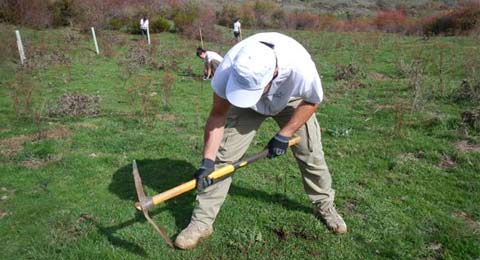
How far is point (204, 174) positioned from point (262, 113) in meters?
0.66

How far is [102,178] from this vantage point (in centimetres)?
433

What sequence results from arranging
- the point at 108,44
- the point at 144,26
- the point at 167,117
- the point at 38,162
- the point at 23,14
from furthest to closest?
the point at 144,26, the point at 23,14, the point at 108,44, the point at 167,117, the point at 38,162

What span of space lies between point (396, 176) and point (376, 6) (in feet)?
144

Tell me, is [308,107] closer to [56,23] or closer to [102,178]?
[102,178]

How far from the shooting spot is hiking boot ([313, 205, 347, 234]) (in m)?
3.25

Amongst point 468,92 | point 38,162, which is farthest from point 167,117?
point 468,92

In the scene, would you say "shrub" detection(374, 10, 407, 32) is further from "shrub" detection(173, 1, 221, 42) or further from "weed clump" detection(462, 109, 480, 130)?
"weed clump" detection(462, 109, 480, 130)

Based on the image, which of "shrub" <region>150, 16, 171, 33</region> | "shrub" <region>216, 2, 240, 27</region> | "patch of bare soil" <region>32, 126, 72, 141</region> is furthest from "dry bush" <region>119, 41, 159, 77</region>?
"shrub" <region>216, 2, 240, 27</region>

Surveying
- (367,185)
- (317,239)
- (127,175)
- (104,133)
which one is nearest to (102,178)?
(127,175)

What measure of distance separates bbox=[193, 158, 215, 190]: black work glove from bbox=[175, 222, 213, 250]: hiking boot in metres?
0.49

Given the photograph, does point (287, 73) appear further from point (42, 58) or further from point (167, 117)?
point (42, 58)

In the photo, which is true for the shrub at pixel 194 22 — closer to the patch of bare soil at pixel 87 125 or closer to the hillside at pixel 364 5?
the patch of bare soil at pixel 87 125

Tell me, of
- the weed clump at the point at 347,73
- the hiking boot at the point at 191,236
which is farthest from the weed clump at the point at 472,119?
the hiking boot at the point at 191,236

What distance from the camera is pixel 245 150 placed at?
124 inches
